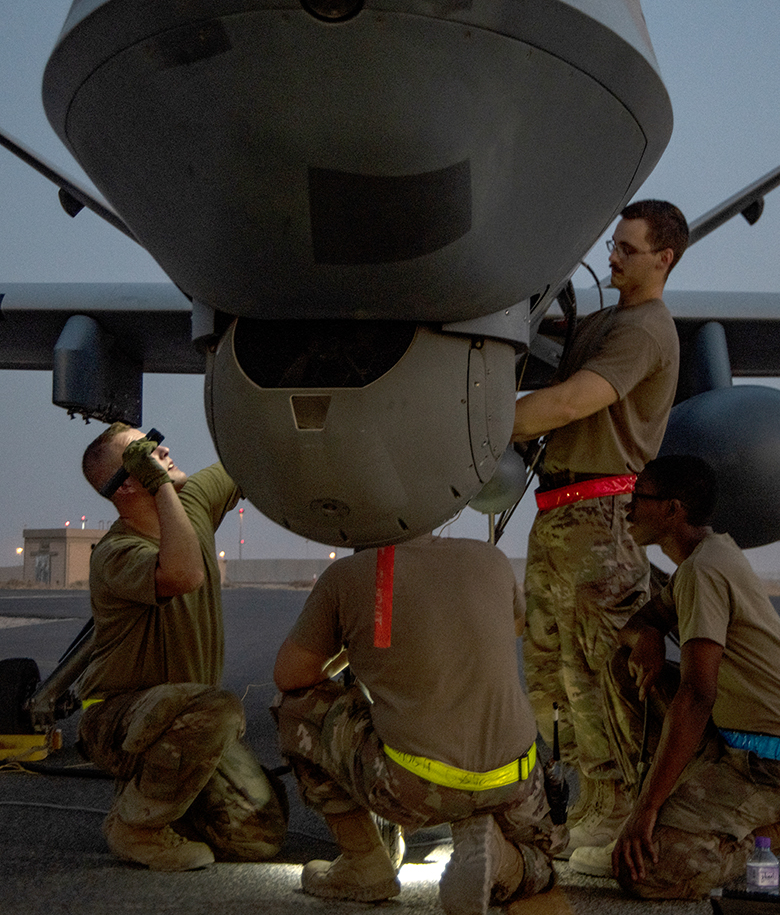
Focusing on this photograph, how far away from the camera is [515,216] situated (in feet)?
4.56

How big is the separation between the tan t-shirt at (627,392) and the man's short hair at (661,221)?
0.16 meters

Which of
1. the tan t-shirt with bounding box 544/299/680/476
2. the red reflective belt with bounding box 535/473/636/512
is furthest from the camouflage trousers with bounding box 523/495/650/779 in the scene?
the tan t-shirt with bounding box 544/299/680/476

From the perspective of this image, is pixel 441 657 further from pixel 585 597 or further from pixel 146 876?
pixel 146 876

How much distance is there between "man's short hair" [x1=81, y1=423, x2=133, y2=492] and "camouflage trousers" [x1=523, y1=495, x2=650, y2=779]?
128 centimetres

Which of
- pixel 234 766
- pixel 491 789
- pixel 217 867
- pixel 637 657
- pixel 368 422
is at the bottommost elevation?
pixel 217 867

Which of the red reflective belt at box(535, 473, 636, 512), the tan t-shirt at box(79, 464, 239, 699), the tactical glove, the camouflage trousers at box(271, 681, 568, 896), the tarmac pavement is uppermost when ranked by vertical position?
the tactical glove

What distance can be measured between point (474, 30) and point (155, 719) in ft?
6.19

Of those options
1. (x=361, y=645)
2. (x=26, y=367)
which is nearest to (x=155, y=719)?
(x=361, y=645)

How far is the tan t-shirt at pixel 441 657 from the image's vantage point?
2031 millimetres

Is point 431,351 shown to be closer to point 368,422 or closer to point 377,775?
point 368,422

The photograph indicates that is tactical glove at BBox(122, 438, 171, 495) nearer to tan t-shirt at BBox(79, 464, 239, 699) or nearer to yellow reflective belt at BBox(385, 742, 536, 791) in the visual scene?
tan t-shirt at BBox(79, 464, 239, 699)

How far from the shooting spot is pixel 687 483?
237 centimetres

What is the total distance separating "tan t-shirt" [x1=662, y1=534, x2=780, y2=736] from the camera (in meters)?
2.20

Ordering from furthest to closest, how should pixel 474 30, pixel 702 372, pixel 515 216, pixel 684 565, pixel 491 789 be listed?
pixel 702 372, pixel 684 565, pixel 491 789, pixel 515 216, pixel 474 30
